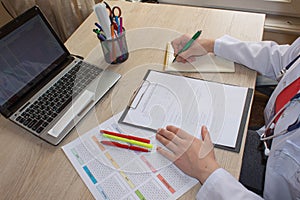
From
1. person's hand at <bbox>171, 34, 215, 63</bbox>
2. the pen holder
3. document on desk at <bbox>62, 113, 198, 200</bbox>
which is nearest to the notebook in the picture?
person's hand at <bbox>171, 34, 215, 63</bbox>

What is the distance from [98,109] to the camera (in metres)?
0.80

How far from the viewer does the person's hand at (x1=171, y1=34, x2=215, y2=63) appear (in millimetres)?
899

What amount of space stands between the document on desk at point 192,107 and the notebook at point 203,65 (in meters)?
0.04

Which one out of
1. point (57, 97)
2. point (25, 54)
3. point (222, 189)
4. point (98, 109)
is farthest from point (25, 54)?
point (222, 189)

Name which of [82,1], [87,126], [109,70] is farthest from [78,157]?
[82,1]

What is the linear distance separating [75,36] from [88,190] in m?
0.64

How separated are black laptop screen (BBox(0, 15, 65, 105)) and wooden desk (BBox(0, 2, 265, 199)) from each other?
119 mm

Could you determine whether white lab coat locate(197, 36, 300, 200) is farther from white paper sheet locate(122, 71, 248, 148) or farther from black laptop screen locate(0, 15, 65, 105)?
black laptop screen locate(0, 15, 65, 105)

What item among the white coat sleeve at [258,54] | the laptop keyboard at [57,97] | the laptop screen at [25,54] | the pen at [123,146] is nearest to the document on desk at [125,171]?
the pen at [123,146]

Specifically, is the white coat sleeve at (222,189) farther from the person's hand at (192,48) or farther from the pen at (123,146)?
the person's hand at (192,48)

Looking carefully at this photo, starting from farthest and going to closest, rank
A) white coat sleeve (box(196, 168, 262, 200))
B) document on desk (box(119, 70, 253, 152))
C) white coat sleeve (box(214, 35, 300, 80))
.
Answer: white coat sleeve (box(214, 35, 300, 80)) → document on desk (box(119, 70, 253, 152)) → white coat sleeve (box(196, 168, 262, 200))

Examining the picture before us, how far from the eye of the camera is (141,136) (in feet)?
2.36

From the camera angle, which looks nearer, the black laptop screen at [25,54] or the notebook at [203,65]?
the black laptop screen at [25,54]

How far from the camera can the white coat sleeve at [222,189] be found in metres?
0.60
